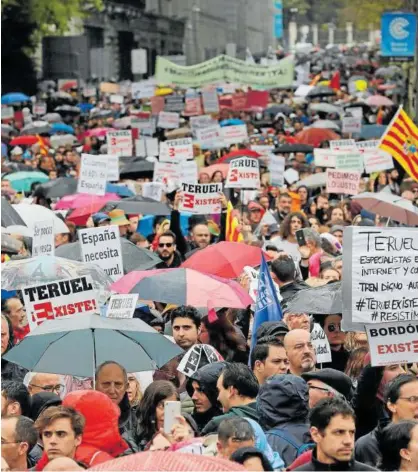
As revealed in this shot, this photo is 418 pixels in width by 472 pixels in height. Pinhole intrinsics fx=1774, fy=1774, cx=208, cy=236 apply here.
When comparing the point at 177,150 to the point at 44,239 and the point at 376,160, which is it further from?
the point at 44,239

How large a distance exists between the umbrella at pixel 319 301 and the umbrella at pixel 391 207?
19.3ft

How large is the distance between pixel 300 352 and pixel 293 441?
1.47 metres

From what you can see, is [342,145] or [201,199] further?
[342,145]

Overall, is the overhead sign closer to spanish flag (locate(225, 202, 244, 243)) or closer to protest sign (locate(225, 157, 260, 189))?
protest sign (locate(225, 157, 260, 189))

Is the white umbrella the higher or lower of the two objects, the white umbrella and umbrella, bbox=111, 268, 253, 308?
the lower

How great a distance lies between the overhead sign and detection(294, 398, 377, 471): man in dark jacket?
37.0m

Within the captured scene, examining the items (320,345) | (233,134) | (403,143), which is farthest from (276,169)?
(320,345)

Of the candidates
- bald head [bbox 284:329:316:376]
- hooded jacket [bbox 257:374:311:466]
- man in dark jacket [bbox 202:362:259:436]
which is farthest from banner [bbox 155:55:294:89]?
hooded jacket [bbox 257:374:311:466]

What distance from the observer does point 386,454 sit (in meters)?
7.59

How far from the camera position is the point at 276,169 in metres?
22.8

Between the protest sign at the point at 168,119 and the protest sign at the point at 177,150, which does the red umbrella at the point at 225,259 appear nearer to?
the protest sign at the point at 177,150

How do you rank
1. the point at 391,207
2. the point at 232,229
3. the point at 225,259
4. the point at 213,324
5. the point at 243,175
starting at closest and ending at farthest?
the point at 213,324 < the point at 225,259 < the point at 232,229 < the point at 391,207 < the point at 243,175

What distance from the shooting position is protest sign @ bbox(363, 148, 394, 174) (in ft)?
74.0

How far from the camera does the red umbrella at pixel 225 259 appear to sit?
43.9ft
